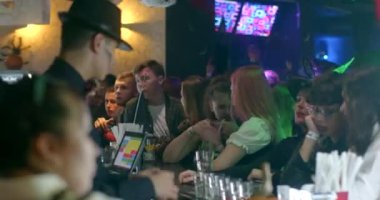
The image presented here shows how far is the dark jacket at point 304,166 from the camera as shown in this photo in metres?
3.12

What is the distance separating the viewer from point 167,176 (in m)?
2.43

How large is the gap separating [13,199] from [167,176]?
1255 mm

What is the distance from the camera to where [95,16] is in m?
2.52

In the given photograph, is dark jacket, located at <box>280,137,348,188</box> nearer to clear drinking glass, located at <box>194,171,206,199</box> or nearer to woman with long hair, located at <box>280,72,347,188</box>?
woman with long hair, located at <box>280,72,347,188</box>

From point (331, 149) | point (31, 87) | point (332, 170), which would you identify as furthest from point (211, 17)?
point (31, 87)

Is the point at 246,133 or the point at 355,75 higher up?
the point at 355,75

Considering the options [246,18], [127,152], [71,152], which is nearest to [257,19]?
[246,18]

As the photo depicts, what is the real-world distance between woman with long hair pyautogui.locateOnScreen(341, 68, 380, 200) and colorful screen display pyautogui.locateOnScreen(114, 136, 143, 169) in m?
1.28

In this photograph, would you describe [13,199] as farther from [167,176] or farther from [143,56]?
[143,56]

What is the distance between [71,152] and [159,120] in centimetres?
388

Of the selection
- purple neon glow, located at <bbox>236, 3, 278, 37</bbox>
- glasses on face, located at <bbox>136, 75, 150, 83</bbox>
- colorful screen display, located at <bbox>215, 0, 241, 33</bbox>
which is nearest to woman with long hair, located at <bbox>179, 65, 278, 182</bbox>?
glasses on face, located at <bbox>136, 75, 150, 83</bbox>

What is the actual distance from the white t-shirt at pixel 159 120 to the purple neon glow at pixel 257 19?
377 cm

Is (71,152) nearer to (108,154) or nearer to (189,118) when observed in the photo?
(108,154)

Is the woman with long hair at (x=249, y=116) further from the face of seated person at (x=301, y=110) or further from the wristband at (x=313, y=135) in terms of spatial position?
the wristband at (x=313, y=135)
